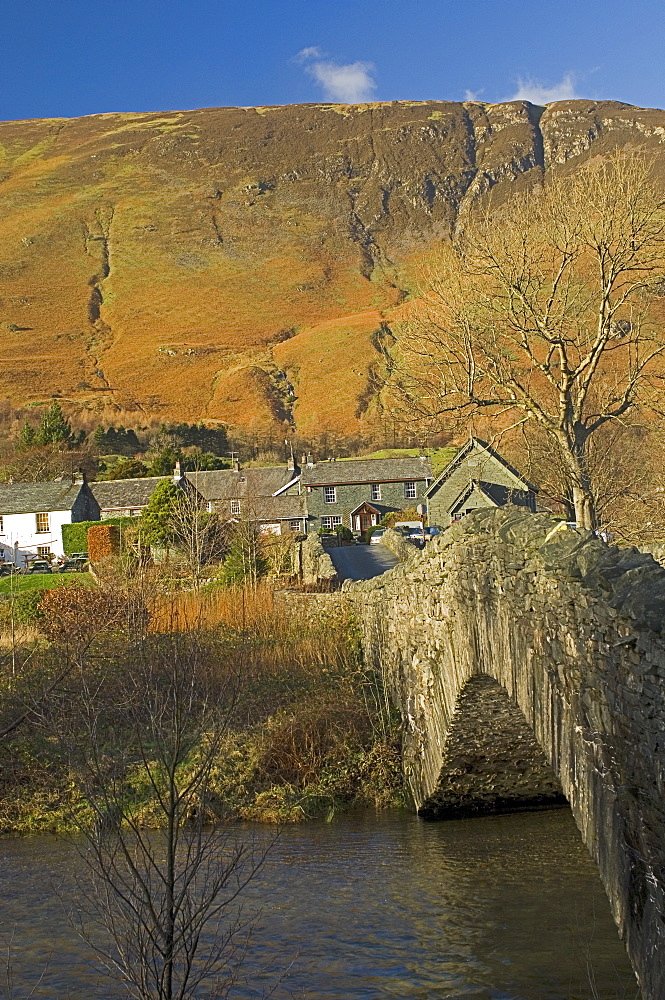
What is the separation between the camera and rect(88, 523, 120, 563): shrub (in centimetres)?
4325

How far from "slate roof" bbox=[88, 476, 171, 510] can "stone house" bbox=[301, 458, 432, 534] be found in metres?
9.42

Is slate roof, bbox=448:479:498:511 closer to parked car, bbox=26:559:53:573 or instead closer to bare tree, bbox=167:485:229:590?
bare tree, bbox=167:485:229:590

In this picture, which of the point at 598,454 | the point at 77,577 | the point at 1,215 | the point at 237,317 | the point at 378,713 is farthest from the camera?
the point at 1,215

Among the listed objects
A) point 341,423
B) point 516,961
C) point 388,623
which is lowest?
point 516,961

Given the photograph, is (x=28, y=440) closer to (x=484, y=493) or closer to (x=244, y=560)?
(x=484, y=493)

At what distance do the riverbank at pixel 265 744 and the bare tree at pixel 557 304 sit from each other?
209 inches

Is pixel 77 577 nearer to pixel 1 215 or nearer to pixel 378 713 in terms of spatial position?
pixel 378 713

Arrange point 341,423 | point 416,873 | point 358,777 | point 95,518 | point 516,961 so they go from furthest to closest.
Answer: point 341,423, point 95,518, point 358,777, point 416,873, point 516,961

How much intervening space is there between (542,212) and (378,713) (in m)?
10.6

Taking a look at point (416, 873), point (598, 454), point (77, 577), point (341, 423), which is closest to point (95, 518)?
point (77, 577)

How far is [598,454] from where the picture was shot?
98.8 feet

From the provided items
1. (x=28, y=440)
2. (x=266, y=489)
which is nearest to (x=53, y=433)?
(x=28, y=440)

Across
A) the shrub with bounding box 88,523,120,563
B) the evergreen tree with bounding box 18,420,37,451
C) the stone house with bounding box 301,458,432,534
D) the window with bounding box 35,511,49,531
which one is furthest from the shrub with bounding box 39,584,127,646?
the evergreen tree with bounding box 18,420,37,451

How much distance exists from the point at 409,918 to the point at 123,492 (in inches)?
2070
